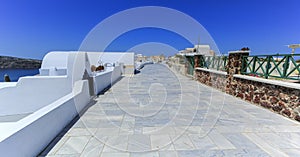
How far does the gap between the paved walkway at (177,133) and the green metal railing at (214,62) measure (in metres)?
3.18

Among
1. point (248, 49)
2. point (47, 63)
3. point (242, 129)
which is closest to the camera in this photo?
point (242, 129)

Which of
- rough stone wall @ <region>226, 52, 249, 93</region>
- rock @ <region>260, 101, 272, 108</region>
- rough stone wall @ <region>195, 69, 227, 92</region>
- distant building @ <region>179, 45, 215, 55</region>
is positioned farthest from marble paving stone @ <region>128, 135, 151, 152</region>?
distant building @ <region>179, 45, 215, 55</region>

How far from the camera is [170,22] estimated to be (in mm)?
6219

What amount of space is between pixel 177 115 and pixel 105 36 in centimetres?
424

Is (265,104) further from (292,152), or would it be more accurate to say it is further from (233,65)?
(292,152)

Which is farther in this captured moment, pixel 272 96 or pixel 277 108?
→ pixel 272 96

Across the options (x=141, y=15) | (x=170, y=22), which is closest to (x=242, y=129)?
(x=170, y=22)

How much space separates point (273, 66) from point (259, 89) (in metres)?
0.84

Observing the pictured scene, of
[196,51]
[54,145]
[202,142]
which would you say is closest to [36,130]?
[54,145]

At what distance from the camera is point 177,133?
2938 mm

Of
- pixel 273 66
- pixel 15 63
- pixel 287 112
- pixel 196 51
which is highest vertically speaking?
pixel 196 51

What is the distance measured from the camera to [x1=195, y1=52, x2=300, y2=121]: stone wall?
3.60 metres

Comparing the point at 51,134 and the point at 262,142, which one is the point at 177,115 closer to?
the point at 262,142

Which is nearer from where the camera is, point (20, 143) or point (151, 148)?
point (20, 143)
